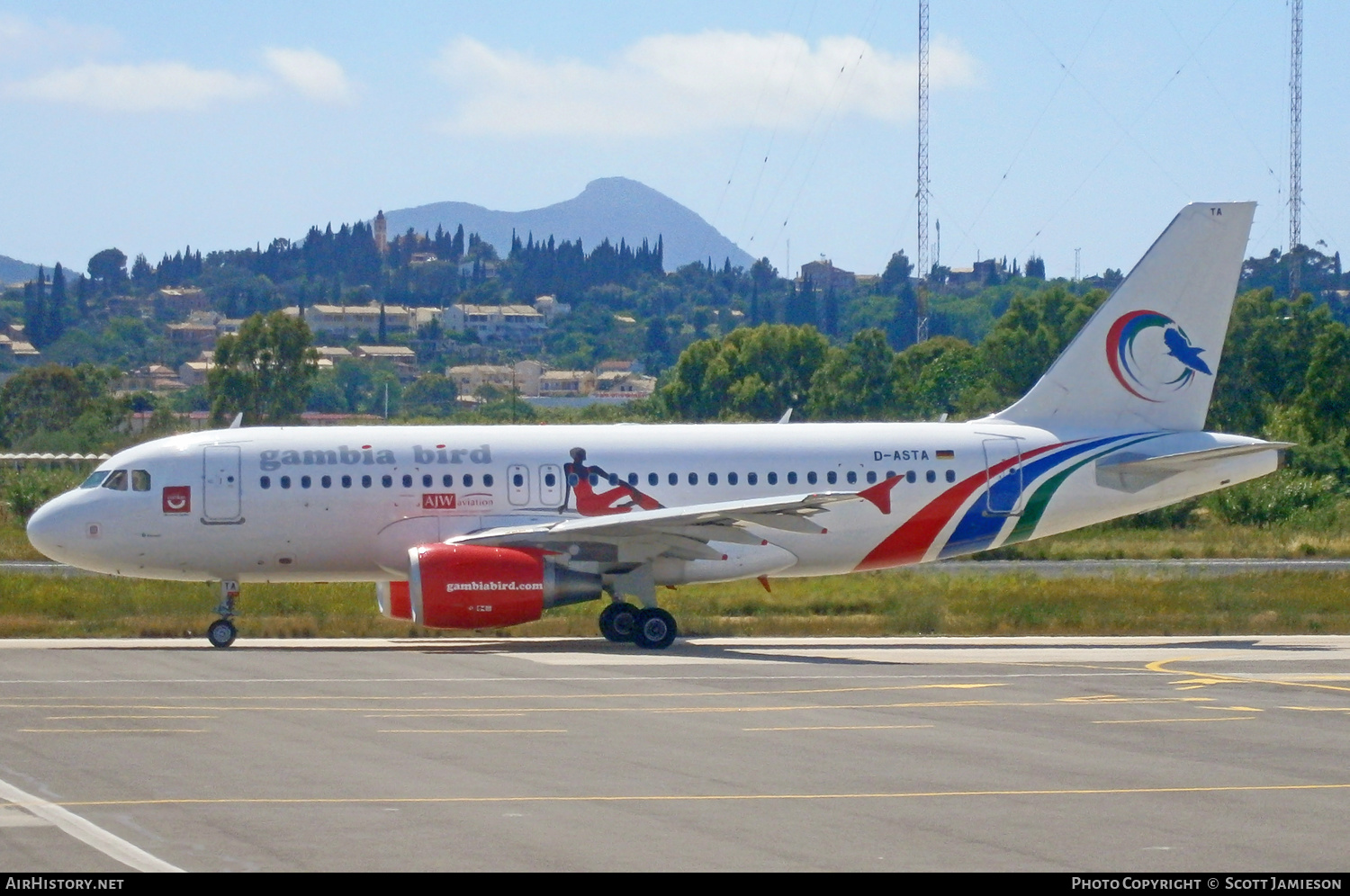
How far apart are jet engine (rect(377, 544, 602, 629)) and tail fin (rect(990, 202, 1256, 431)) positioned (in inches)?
372

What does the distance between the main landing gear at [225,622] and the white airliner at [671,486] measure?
0.03 metres

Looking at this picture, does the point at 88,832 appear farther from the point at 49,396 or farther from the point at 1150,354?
the point at 49,396

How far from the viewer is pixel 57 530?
28359mm

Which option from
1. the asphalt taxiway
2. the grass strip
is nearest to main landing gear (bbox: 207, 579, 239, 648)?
the asphalt taxiway

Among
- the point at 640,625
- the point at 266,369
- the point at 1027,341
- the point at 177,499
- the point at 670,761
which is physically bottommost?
the point at 640,625

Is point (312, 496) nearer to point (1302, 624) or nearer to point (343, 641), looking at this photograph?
point (343, 641)

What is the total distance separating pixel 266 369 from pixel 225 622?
73.7 meters

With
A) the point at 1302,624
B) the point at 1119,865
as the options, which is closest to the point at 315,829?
the point at 1119,865

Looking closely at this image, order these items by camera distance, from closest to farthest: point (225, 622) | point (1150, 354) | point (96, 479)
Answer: point (225, 622) < point (96, 479) < point (1150, 354)

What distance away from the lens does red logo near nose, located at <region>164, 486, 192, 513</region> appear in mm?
28344

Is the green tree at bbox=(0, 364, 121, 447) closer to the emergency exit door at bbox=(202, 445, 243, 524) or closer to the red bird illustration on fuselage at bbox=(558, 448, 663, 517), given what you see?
the emergency exit door at bbox=(202, 445, 243, 524)

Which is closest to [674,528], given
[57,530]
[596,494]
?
[596,494]

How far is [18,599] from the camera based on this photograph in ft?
107

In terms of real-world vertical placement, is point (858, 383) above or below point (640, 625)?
above
